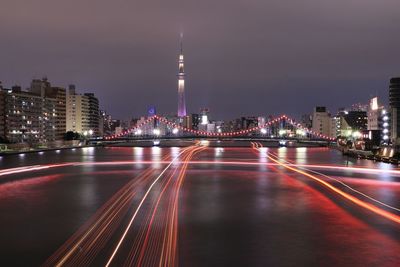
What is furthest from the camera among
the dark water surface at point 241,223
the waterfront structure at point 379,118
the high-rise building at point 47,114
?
→ the high-rise building at point 47,114

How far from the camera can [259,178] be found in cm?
3959

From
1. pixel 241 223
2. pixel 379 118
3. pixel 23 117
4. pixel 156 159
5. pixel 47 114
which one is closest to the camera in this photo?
pixel 241 223

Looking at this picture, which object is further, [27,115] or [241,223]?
[27,115]

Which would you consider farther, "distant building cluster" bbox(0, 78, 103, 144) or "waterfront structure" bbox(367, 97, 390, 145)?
"distant building cluster" bbox(0, 78, 103, 144)

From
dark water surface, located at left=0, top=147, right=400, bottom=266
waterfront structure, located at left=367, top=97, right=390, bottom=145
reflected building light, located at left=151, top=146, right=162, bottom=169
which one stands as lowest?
dark water surface, located at left=0, top=147, right=400, bottom=266

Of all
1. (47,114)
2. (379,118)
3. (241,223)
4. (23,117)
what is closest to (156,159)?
(241,223)

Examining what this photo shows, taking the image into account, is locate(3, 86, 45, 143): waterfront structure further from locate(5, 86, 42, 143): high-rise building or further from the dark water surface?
the dark water surface

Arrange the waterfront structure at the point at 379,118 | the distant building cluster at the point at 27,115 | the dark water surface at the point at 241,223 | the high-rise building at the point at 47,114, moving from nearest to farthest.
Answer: the dark water surface at the point at 241,223 → the waterfront structure at the point at 379,118 → the distant building cluster at the point at 27,115 → the high-rise building at the point at 47,114

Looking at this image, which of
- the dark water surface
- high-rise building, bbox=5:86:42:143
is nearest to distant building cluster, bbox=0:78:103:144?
A: high-rise building, bbox=5:86:42:143

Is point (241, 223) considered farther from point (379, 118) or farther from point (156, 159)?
point (379, 118)

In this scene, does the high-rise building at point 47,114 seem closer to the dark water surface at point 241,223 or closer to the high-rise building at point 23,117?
the high-rise building at point 23,117

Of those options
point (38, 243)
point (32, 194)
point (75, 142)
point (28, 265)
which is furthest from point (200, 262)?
point (75, 142)

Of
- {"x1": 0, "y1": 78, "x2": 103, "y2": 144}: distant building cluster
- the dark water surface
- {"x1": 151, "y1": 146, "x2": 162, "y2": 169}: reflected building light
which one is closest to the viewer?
the dark water surface

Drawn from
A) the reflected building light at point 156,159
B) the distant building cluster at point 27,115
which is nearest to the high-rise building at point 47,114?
the distant building cluster at point 27,115
